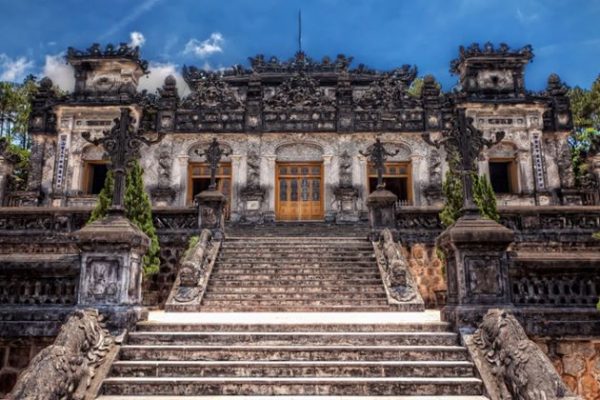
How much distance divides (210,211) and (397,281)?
555cm

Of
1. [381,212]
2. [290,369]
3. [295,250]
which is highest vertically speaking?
[381,212]

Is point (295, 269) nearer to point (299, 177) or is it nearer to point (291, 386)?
point (291, 386)

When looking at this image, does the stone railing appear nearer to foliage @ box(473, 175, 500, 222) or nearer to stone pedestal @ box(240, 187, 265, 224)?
foliage @ box(473, 175, 500, 222)

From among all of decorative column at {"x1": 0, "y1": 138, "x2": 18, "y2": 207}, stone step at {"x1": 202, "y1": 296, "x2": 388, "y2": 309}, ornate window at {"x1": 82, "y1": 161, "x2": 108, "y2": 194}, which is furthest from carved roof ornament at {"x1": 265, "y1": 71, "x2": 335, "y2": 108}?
stone step at {"x1": 202, "y1": 296, "x2": 388, "y2": 309}

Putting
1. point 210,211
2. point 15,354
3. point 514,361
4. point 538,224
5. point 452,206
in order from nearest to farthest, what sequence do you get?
point 514,361
point 15,354
point 452,206
point 538,224
point 210,211

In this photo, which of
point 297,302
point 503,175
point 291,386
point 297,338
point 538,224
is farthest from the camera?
point 503,175

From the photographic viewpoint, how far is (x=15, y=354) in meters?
6.21

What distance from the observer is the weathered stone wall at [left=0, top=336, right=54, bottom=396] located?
6113mm

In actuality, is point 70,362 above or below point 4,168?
below

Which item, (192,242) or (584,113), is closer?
(192,242)

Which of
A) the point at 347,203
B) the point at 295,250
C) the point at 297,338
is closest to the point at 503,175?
the point at 347,203

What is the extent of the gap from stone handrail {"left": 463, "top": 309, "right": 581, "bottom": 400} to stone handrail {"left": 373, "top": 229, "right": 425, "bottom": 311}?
317 cm

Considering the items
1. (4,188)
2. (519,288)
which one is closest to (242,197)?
(4,188)

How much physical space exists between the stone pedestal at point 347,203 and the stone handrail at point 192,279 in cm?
913
